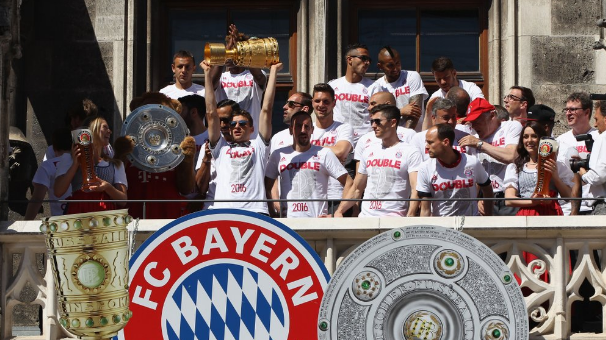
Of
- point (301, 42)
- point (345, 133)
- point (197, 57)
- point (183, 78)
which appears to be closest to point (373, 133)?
point (345, 133)

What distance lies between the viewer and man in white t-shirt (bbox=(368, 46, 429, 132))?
16.6 meters

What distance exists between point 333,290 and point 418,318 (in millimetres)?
672

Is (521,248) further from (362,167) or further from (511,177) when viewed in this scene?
(362,167)

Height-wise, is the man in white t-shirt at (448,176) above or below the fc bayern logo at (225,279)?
above

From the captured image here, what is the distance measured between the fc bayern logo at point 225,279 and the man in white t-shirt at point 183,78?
2815 millimetres

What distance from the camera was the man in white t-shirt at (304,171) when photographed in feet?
49.5

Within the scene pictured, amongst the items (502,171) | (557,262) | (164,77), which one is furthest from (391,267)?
(164,77)

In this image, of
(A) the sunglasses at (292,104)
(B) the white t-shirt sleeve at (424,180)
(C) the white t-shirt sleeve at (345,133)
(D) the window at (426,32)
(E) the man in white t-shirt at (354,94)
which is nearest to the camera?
(B) the white t-shirt sleeve at (424,180)

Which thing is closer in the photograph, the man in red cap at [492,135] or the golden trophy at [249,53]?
the man in red cap at [492,135]

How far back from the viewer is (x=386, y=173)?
1501 centimetres

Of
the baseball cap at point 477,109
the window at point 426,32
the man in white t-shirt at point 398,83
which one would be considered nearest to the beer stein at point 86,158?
the man in white t-shirt at point 398,83

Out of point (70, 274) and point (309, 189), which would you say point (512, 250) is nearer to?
point (309, 189)

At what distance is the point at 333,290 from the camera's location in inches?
541

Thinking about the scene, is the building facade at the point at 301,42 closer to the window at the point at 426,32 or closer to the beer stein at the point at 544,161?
the window at the point at 426,32
